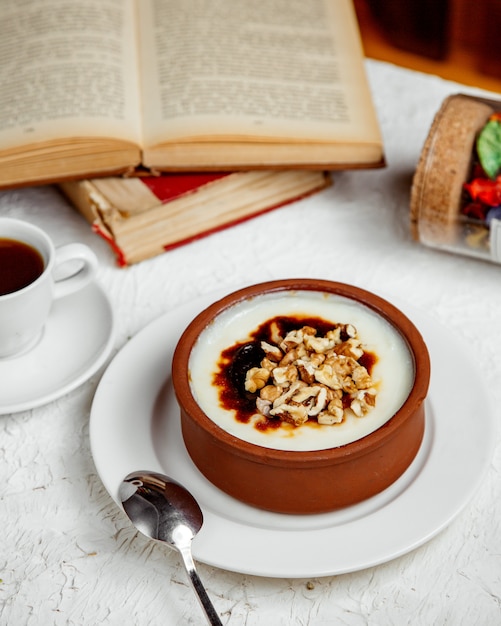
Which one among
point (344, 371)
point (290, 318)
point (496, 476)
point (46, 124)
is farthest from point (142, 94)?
point (496, 476)

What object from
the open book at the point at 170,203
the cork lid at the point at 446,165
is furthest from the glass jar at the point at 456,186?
the open book at the point at 170,203

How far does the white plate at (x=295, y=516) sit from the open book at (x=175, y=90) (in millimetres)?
332

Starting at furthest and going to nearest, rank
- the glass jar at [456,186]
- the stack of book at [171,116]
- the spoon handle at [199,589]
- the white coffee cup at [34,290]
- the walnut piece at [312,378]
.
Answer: the stack of book at [171,116] → the glass jar at [456,186] → the white coffee cup at [34,290] → the walnut piece at [312,378] → the spoon handle at [199,589]

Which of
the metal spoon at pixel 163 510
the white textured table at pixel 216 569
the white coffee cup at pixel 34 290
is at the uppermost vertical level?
the white coffee cup at pixel 34 290

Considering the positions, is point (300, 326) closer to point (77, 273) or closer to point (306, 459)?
point (306, 459)

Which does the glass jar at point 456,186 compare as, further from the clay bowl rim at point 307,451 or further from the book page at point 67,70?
the book page at point 67,70

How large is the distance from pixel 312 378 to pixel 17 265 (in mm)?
439

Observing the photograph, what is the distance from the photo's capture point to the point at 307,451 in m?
0.80

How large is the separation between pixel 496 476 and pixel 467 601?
0.17 meters

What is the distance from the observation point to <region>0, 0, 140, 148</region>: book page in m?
1.27

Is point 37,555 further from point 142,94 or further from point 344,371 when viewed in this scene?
point 142,94

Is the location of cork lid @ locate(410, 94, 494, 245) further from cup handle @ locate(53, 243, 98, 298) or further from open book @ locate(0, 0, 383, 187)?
cup handle @ locate(53, 243, 98, 298)

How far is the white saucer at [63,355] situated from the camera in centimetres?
102

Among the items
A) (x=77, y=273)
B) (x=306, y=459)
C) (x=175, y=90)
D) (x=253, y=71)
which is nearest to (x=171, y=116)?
(x=175, y=90)
